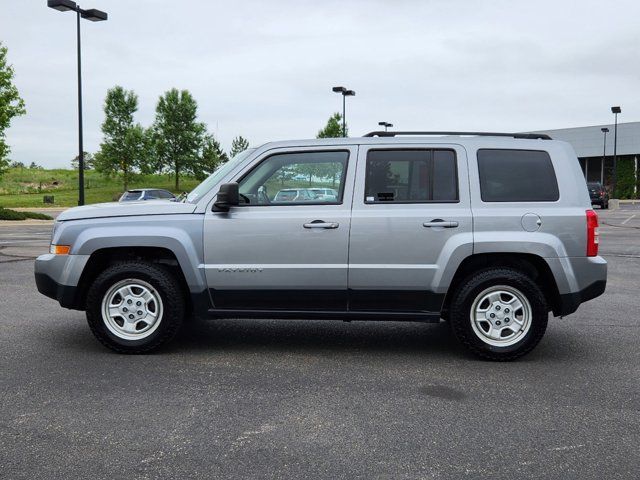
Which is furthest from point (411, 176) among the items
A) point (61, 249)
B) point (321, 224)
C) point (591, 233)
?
point (61, 249)

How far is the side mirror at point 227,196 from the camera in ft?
17.5

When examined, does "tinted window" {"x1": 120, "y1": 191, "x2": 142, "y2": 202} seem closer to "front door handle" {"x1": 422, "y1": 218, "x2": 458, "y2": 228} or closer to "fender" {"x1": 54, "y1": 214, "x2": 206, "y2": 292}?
"fender" {"x1": 54, "y1": 214, "x2": 206, "y2": 292}

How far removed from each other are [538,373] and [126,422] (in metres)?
3.18

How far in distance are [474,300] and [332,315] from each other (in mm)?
1211

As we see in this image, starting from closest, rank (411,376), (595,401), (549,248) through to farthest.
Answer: (595,401) < (411,376) < (549,248)

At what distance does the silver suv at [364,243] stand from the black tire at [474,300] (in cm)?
1

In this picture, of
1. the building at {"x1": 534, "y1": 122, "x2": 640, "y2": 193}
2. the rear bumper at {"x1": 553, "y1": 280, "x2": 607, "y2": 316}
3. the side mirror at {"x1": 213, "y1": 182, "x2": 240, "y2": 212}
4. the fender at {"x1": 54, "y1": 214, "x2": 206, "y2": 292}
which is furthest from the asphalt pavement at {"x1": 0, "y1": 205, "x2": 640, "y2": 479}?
the building at {"x1": 534, "y1": 122, "x2": 640, "y2": 193}

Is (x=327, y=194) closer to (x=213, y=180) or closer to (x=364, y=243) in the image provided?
(x=364, y=243)

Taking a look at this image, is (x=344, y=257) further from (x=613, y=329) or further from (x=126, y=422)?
(x=613, y=329)

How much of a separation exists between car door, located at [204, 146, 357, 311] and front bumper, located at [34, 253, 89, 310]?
117cm

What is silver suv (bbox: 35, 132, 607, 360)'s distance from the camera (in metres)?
5.46

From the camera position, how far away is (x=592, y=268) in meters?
5.50

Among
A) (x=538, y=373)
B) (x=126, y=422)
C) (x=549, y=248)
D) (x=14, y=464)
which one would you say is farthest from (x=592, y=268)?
(x=14, y=464)

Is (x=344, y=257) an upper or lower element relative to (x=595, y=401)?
upper
